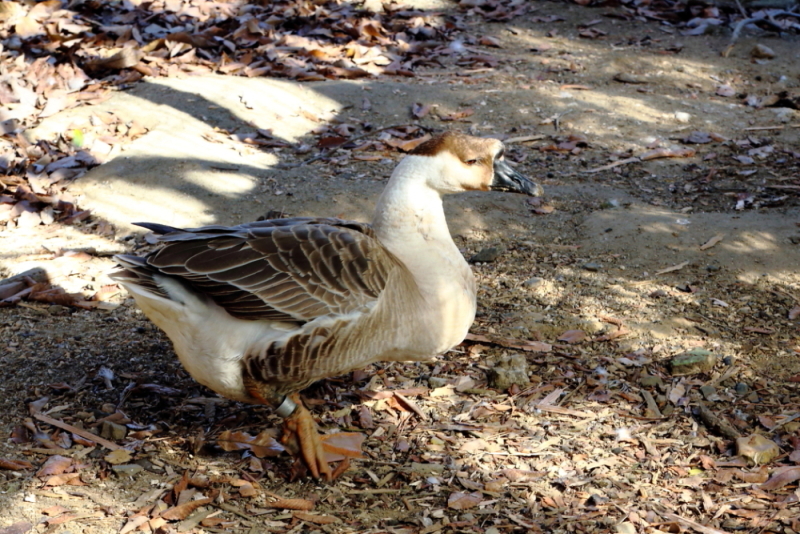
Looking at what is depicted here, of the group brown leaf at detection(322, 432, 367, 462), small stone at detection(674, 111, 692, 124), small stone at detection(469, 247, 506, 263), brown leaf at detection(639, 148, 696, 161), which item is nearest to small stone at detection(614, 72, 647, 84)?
small stone at detection(674, 111, 692, 124)

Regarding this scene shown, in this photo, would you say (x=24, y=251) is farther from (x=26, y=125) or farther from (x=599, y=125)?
(x=599, y=125)

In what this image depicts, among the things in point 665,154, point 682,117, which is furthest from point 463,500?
point 682,117

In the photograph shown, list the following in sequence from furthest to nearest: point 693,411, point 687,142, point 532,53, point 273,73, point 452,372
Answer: point 532,53
point 273,73
point 687,142
point 452,372
point 693,411

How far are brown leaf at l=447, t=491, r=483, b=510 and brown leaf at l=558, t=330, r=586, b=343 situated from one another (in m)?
1.41

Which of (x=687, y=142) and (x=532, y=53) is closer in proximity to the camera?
(x=687, y=142)

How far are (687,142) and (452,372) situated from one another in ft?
13.5

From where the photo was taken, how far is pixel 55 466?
3.35 m

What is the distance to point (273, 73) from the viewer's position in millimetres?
8586

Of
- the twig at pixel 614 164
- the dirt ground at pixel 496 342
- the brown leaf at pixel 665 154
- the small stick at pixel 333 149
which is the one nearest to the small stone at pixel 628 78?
the dirt ground at pixel 496 342

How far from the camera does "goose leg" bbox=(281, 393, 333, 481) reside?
344 cm

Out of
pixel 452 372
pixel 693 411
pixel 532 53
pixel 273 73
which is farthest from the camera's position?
pixel 532 53

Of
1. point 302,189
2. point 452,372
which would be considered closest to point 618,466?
point 452,372

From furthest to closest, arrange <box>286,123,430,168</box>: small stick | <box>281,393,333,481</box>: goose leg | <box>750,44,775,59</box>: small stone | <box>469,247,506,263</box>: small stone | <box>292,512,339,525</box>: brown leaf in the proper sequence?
1. <box>750,44,775,59</box>: small stone
2. <box>286,123,430,168</box>: small stick
3. <box>469,247,506,263</box>: small stone
4. <box>281,393,333,481</box>: goose leg
5. <box>292,512,339,525</box>: brown leaf

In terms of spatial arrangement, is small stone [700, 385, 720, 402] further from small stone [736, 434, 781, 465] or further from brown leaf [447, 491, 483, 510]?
brown leaf [447, 491, 483, 510]
